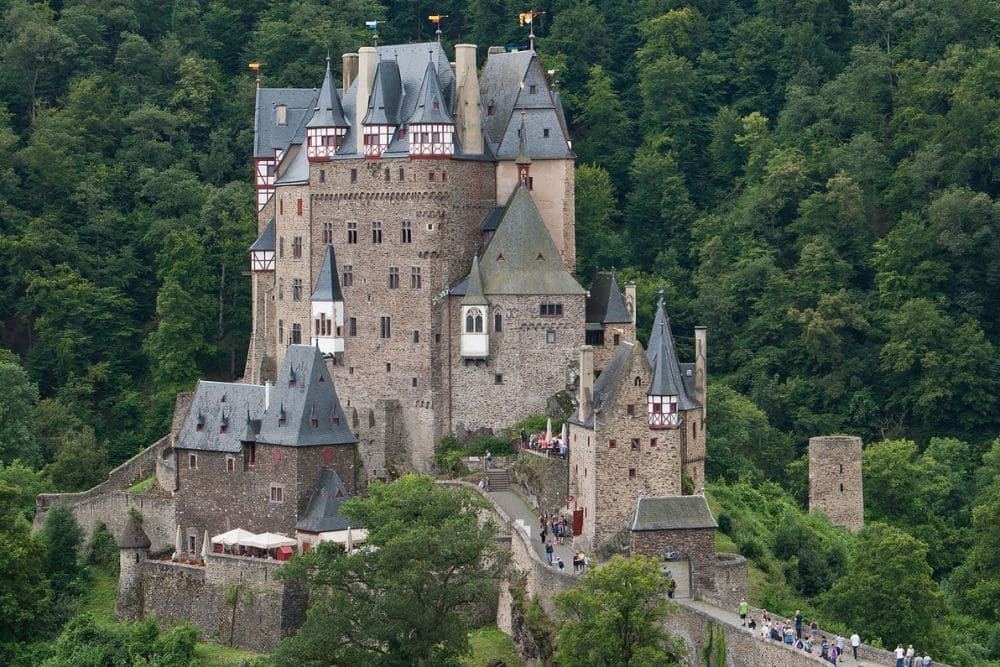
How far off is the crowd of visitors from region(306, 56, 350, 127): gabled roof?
22.6 metres

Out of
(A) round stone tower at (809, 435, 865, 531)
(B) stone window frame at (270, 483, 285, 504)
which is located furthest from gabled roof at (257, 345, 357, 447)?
(A) round stone tower at (809, 435, 865, 531)

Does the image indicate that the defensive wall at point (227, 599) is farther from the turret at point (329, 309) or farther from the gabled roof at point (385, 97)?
the gabled roof at point (385, 97)

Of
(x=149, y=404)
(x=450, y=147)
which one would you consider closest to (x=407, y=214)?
(x=450, y=147)

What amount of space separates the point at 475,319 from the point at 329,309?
4770 mm

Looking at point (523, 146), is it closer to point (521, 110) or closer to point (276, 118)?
point (521, 110)

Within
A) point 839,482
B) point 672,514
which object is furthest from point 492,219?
point 839,482

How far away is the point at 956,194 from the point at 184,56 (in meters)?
32.1

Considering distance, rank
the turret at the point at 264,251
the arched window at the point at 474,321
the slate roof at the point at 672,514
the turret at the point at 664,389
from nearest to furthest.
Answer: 1. the slate roof at the point at 672,514
2. the turret at the point at 664,389
3. the arched window at the point at 474,321
4. the turret at the point at 264,251

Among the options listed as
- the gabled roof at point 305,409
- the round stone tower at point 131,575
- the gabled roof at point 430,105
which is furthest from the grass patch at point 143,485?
the gabled roof at point 430,105

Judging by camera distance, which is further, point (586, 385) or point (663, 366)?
point (586, 385)

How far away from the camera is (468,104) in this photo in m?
79.1

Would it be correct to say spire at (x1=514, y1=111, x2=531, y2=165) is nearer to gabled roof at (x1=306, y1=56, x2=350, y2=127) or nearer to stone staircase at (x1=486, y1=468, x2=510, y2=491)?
gabled roof at (x1=306, y1=56, x2=350, y2=127)

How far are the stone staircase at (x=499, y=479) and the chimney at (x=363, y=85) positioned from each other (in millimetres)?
10532

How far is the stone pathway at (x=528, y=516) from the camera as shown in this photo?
70250 mm
